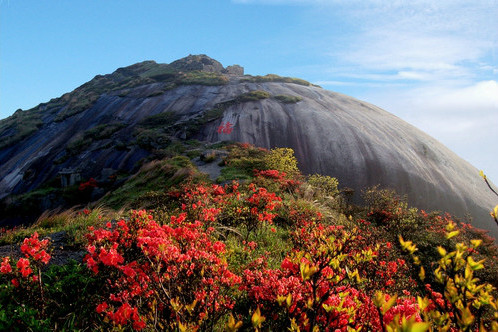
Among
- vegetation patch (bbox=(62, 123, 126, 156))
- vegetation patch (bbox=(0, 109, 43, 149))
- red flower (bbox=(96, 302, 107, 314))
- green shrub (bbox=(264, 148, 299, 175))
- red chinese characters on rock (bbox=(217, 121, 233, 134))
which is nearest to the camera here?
red flower (bbox=(96, 302, 107, 314))

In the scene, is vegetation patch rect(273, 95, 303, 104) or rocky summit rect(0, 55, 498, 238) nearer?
rocky summit rect(0, 55, 498, 238)

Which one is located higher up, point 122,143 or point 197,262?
point 122,143

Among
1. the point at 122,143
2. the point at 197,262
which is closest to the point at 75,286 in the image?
the point at 197,262

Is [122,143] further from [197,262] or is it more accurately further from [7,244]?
[197,262]

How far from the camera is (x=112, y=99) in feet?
119

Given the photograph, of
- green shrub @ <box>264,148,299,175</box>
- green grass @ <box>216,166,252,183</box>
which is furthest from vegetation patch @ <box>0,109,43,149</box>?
green shrub @ <box>264,148,299,175</box>

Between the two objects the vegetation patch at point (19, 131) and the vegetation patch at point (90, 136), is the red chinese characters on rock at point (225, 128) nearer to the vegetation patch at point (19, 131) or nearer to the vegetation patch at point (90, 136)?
the vegetation patch at point (90, 136)

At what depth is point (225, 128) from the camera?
26.3m

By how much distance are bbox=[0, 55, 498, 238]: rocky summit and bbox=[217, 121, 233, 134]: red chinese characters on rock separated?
16 cm

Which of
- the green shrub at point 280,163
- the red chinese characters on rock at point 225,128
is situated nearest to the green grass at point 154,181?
the green shrub at point 280,163

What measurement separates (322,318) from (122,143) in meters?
26.3

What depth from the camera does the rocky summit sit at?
65.2ft

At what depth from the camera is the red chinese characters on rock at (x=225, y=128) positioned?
85.1 ft

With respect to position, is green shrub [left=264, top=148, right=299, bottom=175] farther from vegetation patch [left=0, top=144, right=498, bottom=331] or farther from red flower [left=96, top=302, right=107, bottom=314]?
red flower [left=96, top=302, right=107, bottom=314]
